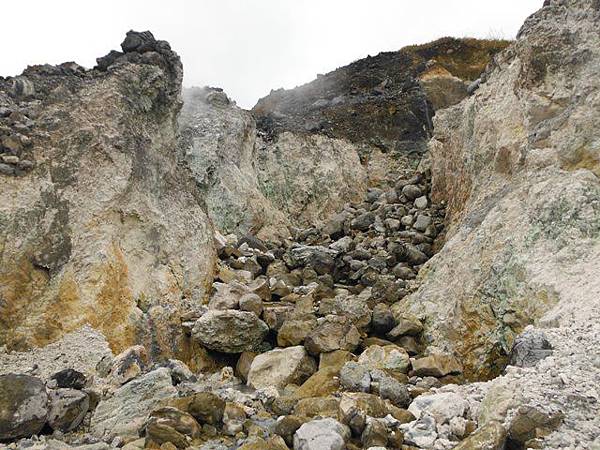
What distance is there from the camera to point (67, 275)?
7.69 m

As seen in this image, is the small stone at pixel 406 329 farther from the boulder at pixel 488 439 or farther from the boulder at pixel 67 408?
the boulder at pixel 67 408

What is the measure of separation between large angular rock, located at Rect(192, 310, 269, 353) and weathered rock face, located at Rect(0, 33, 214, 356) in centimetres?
48

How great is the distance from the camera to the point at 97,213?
8.48 meters

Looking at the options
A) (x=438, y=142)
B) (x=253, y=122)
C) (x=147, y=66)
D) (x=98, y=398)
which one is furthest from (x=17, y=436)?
(x=253, y=122)

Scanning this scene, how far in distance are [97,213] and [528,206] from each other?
266 inches

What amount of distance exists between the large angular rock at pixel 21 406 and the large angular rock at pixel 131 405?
585 millimetres

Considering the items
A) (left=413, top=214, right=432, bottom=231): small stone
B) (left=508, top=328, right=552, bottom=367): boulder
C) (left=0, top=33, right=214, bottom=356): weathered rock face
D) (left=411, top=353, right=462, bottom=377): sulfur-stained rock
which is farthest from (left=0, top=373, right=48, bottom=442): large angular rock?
(left=413, top=214, right=432, bottom=231): small stone

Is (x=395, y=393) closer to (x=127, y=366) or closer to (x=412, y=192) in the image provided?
(x=127, y=366)

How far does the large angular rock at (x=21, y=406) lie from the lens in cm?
496

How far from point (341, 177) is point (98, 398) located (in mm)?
16280

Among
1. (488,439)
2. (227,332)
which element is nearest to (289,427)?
(488,439)

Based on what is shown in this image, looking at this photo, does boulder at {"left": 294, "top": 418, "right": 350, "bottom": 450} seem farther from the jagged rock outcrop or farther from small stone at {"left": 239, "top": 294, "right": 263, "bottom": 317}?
the jagged rock outcrop

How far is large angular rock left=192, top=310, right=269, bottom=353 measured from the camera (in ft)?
26.8

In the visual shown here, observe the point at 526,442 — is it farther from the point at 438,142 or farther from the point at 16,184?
the point at 438,142
